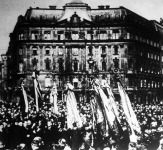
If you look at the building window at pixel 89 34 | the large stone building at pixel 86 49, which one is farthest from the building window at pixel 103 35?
the building window at pixel 89 34

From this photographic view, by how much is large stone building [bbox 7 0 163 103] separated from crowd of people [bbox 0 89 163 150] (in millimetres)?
400

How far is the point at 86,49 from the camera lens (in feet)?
25.7

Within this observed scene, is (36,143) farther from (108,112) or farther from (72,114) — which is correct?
(108,112)

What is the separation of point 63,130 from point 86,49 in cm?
156

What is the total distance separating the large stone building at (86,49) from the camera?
7637mm

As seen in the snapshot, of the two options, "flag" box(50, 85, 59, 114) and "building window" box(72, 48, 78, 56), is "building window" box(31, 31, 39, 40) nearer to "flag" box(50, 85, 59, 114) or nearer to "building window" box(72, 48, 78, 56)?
"building window" box(72, 48, 78, 56)

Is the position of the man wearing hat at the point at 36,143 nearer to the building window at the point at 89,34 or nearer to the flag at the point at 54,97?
the flag at the point at 54,97

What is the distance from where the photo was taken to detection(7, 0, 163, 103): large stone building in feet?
25.1

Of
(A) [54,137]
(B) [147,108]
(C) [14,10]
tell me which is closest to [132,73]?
(B) [147,108]

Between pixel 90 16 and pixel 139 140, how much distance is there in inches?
90.3

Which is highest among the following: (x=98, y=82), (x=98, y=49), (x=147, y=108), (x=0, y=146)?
(x=98, y=49)

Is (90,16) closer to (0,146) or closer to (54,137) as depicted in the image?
(54,137)

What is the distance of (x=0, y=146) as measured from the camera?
271 inches

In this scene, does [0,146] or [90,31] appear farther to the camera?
[90,31]
